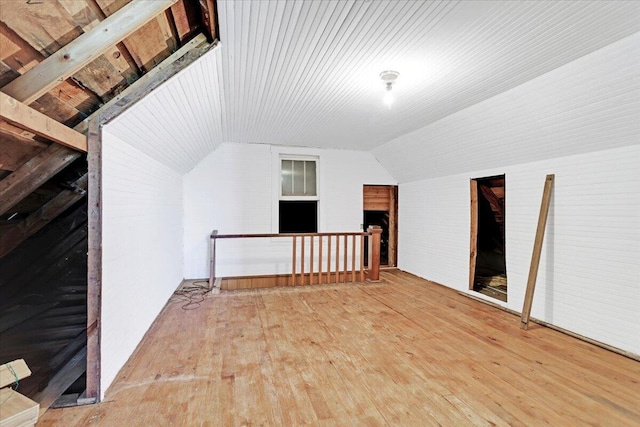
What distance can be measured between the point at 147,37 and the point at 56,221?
2344mm

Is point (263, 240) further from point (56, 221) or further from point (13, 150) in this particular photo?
point (13, 150)

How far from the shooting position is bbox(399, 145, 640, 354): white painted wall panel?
8.63 feet

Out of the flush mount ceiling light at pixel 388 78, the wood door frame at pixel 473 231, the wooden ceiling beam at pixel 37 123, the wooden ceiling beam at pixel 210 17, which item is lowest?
the wood door frame at pixel 473 231

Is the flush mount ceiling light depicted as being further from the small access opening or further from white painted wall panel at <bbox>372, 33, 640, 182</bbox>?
the small access opening

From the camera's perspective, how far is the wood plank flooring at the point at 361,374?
1.81 meters

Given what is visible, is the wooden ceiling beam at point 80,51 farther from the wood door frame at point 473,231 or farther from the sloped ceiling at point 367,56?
the wood door frame at point 473,231

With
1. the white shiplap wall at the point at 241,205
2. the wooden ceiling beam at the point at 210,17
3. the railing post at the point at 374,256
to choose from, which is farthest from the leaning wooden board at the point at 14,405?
the railing post at the point at 374,256

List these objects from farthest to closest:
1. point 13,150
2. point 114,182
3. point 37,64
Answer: point 114,182 → point 13,150 → point 37,64

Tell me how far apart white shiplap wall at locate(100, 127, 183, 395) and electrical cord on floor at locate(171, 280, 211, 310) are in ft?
1.03

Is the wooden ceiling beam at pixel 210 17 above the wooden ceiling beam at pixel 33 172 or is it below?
above

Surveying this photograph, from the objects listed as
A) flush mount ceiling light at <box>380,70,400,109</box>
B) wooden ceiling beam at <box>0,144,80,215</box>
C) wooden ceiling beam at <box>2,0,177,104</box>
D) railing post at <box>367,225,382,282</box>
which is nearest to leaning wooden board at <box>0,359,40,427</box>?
wooden ceiling beam at <box>0,144,80,215</box>

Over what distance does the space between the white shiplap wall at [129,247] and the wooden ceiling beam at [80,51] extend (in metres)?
0.66

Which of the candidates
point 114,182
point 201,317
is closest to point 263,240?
point 201,317

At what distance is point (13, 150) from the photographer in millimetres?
1678
